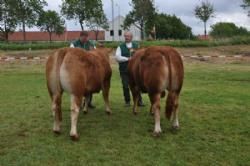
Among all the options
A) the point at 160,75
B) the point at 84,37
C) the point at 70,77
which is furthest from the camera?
the point at 84,37

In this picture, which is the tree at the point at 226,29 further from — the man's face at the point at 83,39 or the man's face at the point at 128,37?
the man's face at the point at 83,39

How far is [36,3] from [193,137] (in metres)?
60.4

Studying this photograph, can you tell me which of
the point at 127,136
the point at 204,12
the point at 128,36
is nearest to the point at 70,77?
the point at 127,136

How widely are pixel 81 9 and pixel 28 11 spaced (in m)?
8.21

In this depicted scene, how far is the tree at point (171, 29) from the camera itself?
3228 inches

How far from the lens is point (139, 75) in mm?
7945

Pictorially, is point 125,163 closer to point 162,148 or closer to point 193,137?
point 162,148

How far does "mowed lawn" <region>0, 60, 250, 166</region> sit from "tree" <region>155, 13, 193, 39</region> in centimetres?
7128

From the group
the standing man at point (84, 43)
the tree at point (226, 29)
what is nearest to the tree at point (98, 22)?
the tree at point (226, 29)

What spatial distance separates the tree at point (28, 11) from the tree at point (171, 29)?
82.8 feet

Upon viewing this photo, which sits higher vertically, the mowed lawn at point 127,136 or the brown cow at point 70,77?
the brown cow at point 70,77

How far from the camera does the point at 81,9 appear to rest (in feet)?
200

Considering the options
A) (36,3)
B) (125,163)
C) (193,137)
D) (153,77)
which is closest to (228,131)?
(193,137)

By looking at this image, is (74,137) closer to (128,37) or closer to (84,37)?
(84,37)
